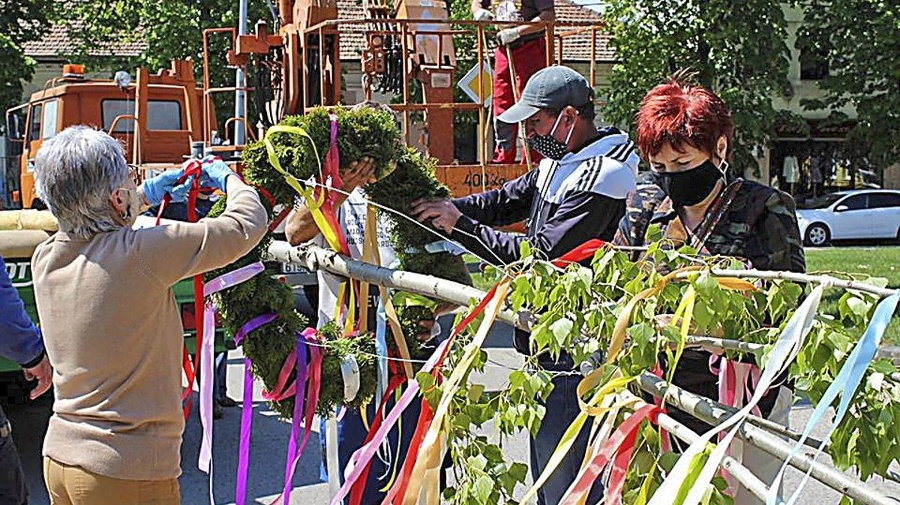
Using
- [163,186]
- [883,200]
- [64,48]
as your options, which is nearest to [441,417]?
[163,186]

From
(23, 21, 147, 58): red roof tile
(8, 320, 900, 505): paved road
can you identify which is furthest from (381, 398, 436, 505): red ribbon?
(23, 21, 147, 58): red roof tile

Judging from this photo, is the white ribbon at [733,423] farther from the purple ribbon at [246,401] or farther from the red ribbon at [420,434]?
the purple ribbon at [246,401]

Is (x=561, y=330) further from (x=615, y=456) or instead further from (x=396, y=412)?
(x=396, y=412)

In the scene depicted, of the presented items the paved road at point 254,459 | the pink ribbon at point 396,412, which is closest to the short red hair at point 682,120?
the pink ribbon at point 396,412

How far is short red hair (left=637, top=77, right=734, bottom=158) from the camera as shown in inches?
110

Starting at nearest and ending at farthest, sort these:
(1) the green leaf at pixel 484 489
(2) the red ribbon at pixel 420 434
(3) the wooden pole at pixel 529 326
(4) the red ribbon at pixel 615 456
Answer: (3) the wooden pole at pixel 529 326, (4) the red ribbon at pixel 615 456, (1) the green leaf at pixel 484 489, (2) the red ribbon at pixel 420 434

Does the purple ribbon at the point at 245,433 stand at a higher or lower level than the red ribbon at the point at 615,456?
lower

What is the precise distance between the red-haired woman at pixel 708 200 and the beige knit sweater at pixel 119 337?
3.89ft

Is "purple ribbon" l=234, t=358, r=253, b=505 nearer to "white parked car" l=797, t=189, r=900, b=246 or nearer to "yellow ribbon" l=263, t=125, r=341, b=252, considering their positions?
"yellow ribbon" l=263, t=125, r=341, b=252

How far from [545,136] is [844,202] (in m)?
24.8

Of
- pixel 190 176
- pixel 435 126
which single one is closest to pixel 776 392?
pixel 190 176

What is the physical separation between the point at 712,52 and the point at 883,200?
9857mm

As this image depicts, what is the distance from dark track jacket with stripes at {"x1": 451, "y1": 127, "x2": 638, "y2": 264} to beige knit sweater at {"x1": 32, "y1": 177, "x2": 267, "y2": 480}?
0.81 m

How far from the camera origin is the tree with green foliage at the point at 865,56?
16078 mm
